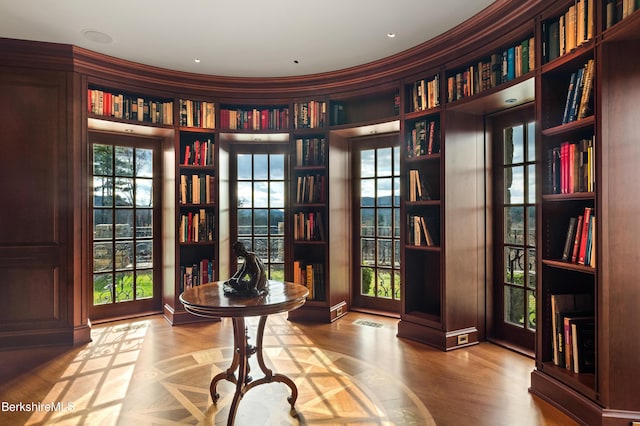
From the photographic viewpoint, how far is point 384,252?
14.5 feet

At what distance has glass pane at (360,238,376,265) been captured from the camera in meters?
4.51

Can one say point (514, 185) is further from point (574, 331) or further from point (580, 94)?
point (574, 331)

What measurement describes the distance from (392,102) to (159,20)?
238 centimetres

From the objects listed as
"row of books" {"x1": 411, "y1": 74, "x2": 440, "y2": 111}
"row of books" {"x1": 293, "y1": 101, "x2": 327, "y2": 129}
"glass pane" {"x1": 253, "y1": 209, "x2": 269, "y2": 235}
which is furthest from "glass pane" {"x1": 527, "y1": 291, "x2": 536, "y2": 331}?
"glass pane" {"x1": 253, "y1": 209, "x2": 269, "y2": 235}

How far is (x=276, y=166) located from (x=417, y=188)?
6.26 ft

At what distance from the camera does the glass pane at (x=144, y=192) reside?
445cm

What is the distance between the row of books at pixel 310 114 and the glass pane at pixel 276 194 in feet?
2.65

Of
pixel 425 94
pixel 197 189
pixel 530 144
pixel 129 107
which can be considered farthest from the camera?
pixel 197 189

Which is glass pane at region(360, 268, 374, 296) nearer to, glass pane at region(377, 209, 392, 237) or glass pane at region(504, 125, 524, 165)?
glass pane at region(377, 209, 392, 237)

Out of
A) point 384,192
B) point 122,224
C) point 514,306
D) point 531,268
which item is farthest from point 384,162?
point 122,224

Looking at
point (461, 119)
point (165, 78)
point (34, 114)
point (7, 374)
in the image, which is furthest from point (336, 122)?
point (7, 374)

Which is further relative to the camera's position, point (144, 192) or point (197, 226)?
point (144, 192)

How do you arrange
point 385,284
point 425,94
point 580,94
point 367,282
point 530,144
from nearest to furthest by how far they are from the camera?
point 580,94 < point 530,144 < point 425,94 < point 385,284 < point 367,282

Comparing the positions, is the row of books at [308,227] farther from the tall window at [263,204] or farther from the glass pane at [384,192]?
the glass pane at [384,192]
